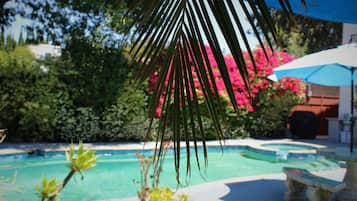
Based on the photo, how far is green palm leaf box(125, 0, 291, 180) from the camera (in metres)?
0.76

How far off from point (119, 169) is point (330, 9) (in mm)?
6497

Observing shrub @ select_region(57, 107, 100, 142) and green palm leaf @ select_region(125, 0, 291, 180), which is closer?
green palm leaf @ select_region(125, 0, 291, 180)

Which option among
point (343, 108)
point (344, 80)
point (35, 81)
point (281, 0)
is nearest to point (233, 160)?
point (344, 80)

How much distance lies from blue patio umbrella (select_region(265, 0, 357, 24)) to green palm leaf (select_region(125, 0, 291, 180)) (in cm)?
210

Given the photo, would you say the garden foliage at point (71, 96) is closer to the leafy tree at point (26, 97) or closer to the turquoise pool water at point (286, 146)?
the leafy tree at point (26, 97)

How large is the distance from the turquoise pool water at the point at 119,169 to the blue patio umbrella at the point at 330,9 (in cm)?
426

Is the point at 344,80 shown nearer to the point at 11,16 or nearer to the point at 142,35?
the point at 142,35

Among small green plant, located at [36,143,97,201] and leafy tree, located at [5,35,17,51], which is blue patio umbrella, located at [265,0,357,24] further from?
leafy tree, located at [5,35,17,51]

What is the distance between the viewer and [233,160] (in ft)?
30.8

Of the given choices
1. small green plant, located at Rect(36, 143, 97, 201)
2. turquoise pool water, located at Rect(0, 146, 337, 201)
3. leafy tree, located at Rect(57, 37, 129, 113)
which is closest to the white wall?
turquoise pool water, located at Rect(0, 146, 337, 201)

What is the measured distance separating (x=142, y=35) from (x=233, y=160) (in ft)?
29.5

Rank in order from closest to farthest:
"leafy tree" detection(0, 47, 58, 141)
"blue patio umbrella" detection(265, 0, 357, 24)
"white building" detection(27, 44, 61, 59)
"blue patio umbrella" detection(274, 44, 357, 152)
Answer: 1. "blue patio umbrella" detection(265, 0, 357, 24)
2. "blue patio umbrella" detection(274, 44, 357, 152)
3. "leafy tree" detection(0, 47, 58, 141)
4. "white building" detection(27, 44, 61, 59)

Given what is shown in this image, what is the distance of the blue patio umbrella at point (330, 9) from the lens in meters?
2.79

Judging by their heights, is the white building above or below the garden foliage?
above
